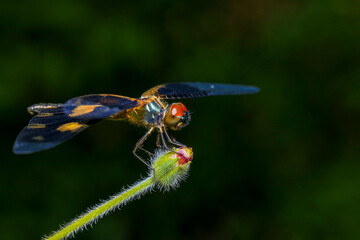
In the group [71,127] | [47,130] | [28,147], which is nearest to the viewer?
[28,147]

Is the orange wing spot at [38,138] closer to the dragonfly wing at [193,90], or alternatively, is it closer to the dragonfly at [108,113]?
the dragonfly at [108,113]

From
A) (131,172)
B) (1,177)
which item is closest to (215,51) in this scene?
(131,172)

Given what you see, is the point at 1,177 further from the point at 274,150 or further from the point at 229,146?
the point at 274,150

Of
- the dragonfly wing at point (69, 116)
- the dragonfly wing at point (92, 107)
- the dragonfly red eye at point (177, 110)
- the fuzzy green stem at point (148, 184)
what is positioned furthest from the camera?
the dragonfly red eye at point (177, 110)

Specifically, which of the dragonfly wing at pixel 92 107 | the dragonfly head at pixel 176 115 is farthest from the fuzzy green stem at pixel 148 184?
the dragonfly wing at pixel 92 107

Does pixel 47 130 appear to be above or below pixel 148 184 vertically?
above

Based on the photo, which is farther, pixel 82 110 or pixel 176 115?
pixel 176 115

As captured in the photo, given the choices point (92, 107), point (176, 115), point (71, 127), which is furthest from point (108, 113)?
point (176, 115)

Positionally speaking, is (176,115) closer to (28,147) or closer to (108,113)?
(108,113)
